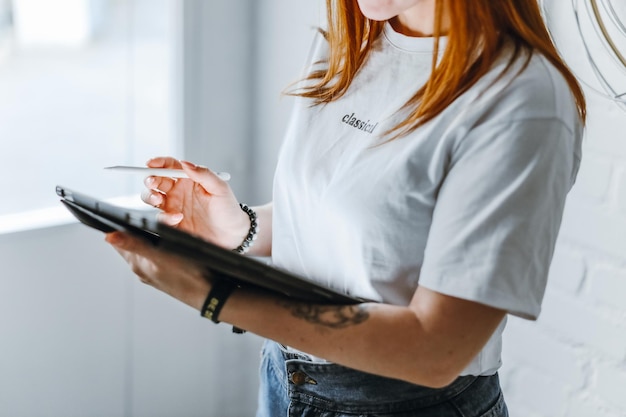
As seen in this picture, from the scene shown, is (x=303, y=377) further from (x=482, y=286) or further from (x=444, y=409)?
(x=482, y=286)

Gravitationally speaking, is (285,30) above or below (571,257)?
above

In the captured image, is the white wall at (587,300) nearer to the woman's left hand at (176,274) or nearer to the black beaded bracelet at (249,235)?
the black beaded bracelet at (249,235)

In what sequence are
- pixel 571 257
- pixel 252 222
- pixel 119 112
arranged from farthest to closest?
1. pixel 119 112
2. pixel 571 257
3. pixel 252 222

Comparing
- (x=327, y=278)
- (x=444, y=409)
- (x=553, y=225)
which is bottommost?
(x=444, y=409)

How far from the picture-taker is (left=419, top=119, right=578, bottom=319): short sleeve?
695mm

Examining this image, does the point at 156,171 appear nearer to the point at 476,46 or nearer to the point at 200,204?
the point at 200,204

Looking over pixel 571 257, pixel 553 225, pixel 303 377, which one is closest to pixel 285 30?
pixel 571 257

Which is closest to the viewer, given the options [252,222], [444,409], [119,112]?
[444,409]

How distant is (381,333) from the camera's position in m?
0.73

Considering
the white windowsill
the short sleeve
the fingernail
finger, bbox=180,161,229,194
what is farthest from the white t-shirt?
the white windowsill

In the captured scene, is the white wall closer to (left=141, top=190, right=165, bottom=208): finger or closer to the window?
(left=141, top=190, right=165, bottom=208): finger

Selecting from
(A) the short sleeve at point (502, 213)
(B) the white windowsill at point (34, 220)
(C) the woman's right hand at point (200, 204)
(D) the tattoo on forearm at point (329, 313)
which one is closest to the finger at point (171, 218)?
(C) the woman's right hand at point (200, 204)

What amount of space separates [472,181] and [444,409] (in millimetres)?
292

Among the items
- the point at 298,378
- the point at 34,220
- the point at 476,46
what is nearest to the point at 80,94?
the point at 34,220
